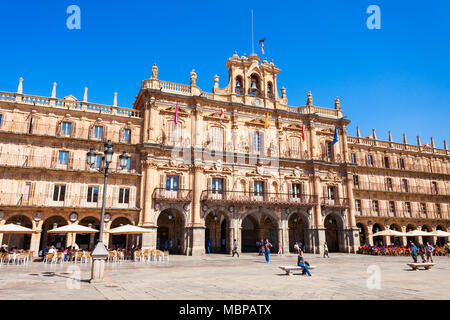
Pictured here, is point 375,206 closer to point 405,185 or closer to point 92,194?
point 405,185

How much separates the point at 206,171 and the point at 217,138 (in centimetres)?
371

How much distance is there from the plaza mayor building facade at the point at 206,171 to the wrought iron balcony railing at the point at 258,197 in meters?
0.12

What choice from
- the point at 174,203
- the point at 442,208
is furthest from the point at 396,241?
the point at 174,203

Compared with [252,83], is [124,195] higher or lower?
lower

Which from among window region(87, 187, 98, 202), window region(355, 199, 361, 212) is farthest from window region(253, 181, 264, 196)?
window region(87, 187, 98, 202)

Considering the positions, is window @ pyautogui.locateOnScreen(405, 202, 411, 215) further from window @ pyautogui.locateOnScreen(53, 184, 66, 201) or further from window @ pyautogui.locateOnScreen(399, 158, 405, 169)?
window @ pyautogui.locateOnScreen(53, 184, 66, 201)

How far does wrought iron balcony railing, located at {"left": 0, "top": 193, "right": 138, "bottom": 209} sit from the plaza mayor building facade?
81mm

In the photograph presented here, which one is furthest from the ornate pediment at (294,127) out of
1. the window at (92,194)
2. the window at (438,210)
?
the window at (438,210)

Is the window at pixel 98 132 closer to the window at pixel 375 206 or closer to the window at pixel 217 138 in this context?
the window at pixel 217 138

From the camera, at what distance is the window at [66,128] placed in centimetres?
2920

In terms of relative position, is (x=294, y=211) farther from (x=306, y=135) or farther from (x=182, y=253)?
(x=182, y=253)

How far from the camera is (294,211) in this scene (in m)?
34.2

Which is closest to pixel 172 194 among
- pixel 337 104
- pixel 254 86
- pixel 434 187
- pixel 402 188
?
pixel 254 86

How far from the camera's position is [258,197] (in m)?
33.6
